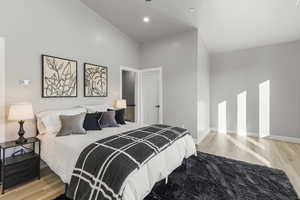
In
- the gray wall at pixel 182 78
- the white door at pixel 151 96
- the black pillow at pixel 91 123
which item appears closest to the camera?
the black pillow at pixel 91 123

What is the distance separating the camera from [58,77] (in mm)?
3213

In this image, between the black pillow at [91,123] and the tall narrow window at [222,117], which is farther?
the tall narrow window at [222,117]

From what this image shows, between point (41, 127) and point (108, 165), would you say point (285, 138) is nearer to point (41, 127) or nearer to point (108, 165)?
point (108, 165)

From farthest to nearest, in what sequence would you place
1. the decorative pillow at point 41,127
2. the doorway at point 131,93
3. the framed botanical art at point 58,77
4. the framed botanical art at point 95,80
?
the doorway at point 131,93, the framed botanical art at point 95,80, the framed botanical art at point 58,77, the decorative pillow at point 41,127

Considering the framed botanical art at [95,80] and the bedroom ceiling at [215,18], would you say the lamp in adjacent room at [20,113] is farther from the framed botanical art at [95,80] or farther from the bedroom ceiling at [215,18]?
the bedroom ceiling at [215,18]

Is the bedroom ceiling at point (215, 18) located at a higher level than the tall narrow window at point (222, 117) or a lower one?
higher

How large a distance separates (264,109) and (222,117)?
1268 millimetres

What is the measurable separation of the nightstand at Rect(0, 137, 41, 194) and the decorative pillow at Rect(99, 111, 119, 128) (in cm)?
108

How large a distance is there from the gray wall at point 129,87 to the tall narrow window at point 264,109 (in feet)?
13.8

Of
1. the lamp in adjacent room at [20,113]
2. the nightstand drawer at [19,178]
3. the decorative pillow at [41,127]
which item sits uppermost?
the lamp in adjacent room at [20,113]

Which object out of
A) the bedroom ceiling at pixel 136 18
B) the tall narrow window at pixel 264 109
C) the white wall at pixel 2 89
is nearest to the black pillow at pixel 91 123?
the white wall at pixel 2 89

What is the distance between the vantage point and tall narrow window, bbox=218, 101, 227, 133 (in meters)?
5.54

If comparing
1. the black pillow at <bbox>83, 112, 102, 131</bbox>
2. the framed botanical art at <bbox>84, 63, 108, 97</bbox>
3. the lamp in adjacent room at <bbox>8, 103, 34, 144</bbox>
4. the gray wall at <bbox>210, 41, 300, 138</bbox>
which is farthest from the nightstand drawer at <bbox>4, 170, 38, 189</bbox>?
the gray wall at <bbox>210, 41, 300, 138</bbox>

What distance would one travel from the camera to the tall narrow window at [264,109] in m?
4.75
